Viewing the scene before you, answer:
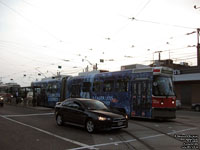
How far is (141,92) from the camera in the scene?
14.2 metres

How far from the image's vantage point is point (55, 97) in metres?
24.3

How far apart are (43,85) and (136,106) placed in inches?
626

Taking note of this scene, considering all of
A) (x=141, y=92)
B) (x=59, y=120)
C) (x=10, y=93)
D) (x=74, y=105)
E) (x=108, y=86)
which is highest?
(x=108, y=86)

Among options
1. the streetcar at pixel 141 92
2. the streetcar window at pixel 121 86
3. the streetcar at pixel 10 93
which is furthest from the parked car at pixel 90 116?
the streetcar at pixel 10 93

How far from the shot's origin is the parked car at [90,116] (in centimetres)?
899

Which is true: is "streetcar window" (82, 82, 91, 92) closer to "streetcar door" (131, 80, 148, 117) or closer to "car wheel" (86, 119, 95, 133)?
"streetcar door" (131, 80, 148, 117)

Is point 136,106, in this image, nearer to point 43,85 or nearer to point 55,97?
point 55,97

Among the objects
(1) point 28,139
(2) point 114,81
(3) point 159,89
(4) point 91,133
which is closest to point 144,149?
(4) point 91,133

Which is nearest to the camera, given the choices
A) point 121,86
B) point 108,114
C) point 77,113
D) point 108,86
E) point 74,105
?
point 108,114

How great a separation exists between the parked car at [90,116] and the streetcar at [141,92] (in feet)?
13.8

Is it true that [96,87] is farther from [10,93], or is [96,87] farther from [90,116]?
[10,93]

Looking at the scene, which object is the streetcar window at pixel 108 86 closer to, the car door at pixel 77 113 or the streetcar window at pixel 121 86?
the streetcar window at pixel 121 86

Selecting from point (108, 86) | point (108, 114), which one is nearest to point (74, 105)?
point (108, 114)

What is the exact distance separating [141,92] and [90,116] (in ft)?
19.1
